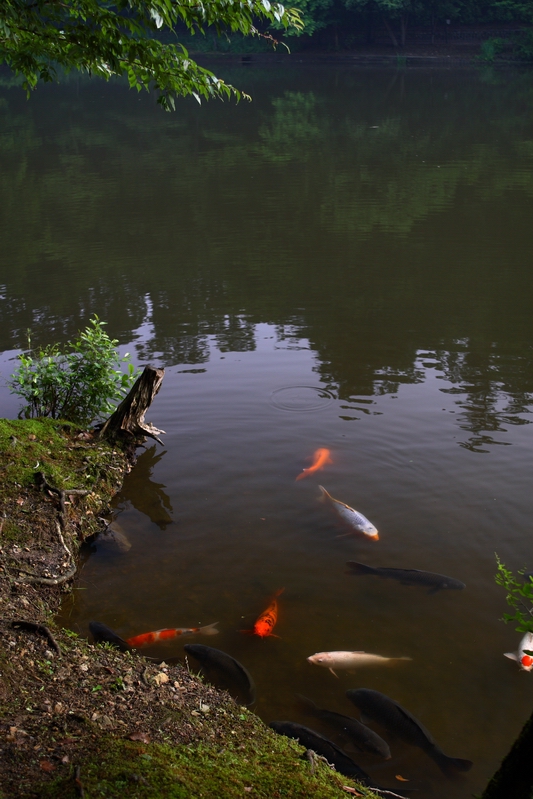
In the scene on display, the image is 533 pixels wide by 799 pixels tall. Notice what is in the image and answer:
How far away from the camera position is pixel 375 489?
28.0 feet

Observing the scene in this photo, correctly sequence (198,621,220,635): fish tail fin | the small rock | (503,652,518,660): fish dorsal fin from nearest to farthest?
the small rock → (503,652,518,660): fish dorsal fin → (198,621,220,635): fish tail fin

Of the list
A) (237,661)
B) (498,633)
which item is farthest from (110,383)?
(498,633)

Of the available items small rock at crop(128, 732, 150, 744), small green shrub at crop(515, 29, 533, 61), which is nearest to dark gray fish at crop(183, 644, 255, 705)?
small rock at crop(128, 732, 150, 744)

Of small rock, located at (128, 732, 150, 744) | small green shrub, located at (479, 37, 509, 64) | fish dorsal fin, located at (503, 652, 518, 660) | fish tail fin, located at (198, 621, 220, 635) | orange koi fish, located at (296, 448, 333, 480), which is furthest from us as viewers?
small green shrub, located at (479, 37, 509, 64)

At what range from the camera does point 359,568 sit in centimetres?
708

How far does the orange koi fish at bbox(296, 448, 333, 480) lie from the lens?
8.85 m

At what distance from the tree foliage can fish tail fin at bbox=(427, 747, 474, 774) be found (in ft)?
20.7

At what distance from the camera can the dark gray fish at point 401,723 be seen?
16.3 feet

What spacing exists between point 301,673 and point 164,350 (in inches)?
330

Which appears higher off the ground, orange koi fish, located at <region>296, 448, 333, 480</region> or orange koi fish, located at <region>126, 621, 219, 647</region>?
orange koi fish, located at <region>296, 448, 333, 480</region>

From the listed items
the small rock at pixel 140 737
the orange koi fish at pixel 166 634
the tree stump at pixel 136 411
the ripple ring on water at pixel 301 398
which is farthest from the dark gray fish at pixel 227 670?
the ripple ring on water at pixel 301 398

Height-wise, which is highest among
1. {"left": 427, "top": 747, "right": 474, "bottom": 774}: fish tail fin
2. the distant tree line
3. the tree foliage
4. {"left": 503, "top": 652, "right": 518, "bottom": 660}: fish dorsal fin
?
the distant tree line

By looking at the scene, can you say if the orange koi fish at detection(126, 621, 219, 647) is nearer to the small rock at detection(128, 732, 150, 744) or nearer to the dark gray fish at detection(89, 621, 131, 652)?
the dark gray fish at detection(89, 621, 131, 652)

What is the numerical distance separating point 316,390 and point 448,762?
7.03 meters
